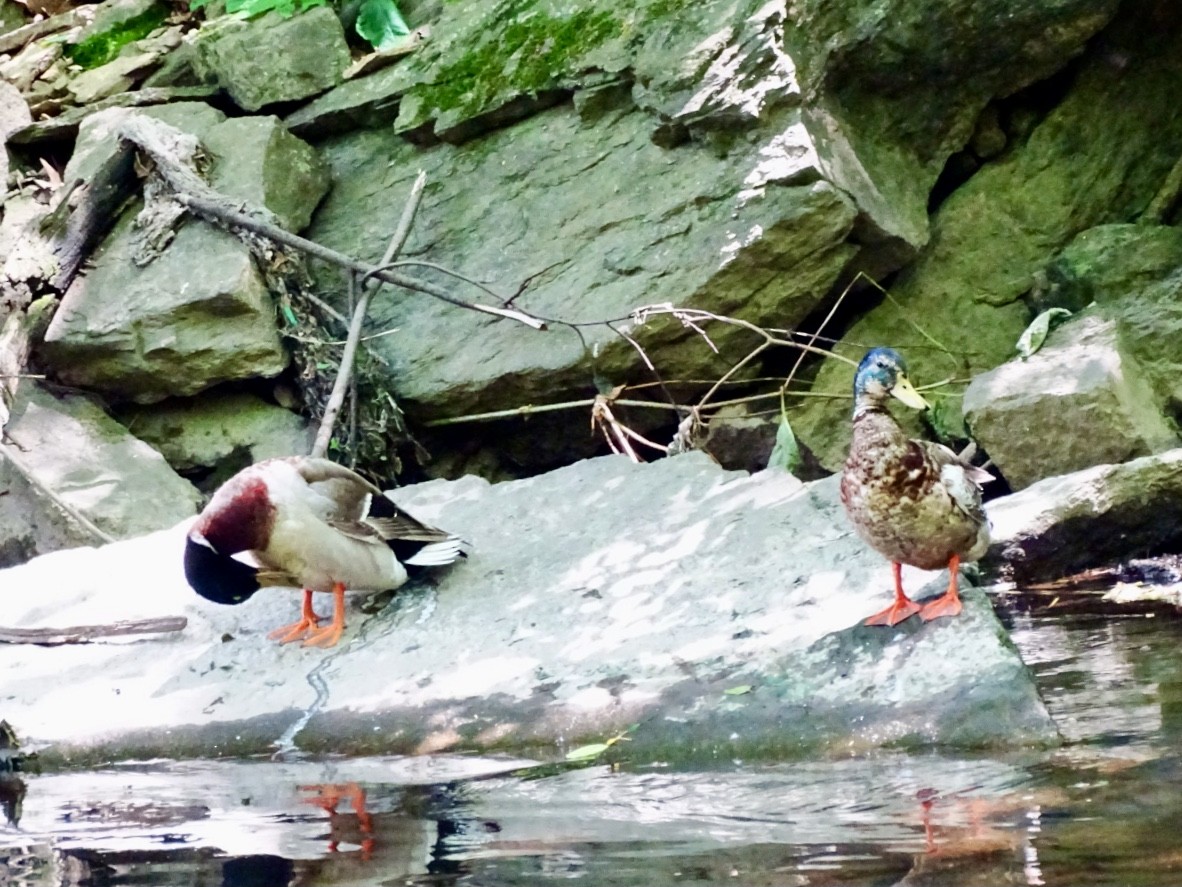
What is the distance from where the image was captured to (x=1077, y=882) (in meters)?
2.34

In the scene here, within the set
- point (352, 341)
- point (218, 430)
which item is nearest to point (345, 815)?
point (352, 341)

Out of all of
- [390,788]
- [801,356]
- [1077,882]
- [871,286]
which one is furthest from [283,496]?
[871,286]

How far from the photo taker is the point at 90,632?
4.66 m

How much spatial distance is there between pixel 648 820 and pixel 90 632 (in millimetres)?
2393

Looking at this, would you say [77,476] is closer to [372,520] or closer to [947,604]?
[372,520]

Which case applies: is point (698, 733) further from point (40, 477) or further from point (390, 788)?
point (40, 477)

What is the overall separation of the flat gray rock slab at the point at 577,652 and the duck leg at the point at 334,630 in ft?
0.15

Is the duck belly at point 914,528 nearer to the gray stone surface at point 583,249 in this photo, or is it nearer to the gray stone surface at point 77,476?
the gray stone surface at point 583,249

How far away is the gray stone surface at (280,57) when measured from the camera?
26.3 ft

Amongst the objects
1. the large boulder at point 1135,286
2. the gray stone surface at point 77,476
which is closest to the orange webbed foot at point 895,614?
the large boulder at point 1135,286

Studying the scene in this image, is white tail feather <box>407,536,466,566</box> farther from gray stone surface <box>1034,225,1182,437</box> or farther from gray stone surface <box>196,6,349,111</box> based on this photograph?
gray stone surface <box>196,6,349,111</box>

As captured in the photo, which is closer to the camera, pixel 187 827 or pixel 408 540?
pixel 187 827

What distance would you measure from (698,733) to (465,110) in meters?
4.79

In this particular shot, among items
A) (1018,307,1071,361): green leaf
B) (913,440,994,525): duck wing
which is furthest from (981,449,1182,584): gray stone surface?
(913,440,994,525): duck wing
